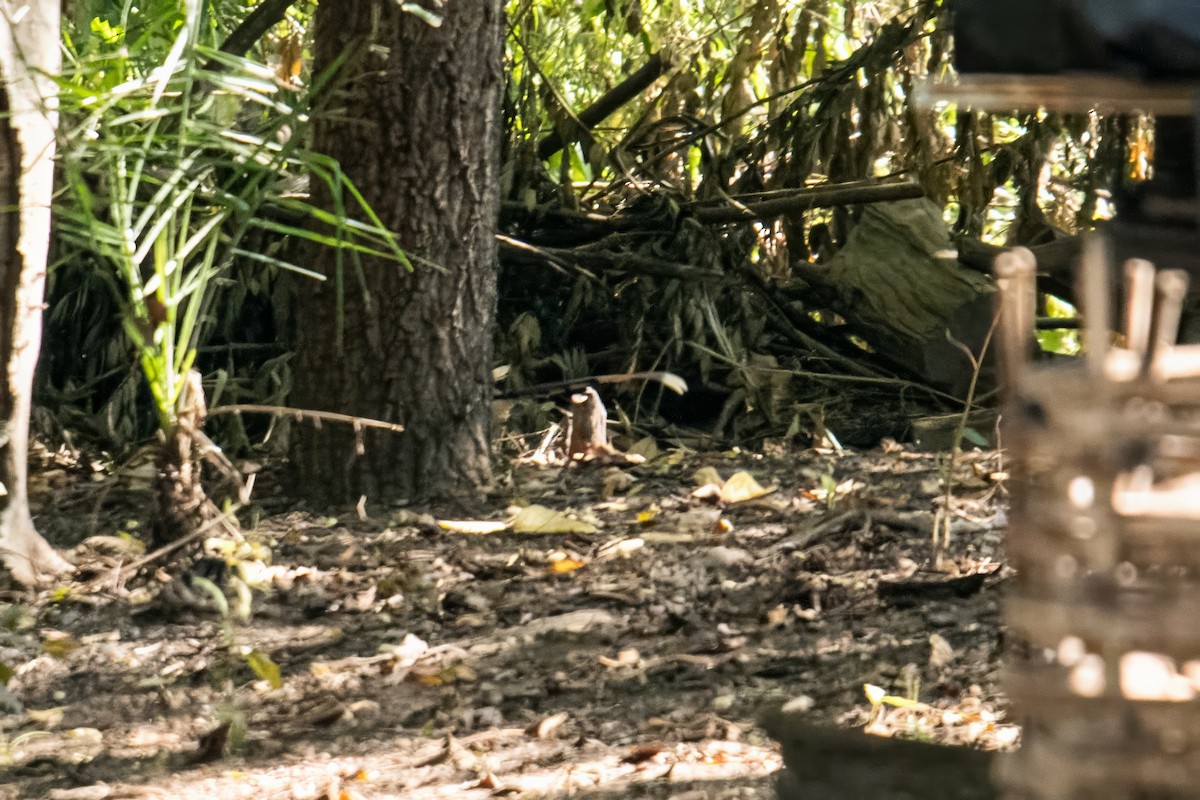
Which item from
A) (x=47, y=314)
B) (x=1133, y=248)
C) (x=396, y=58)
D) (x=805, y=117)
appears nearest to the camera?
(x=1133, y=248)

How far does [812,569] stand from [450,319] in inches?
55.2

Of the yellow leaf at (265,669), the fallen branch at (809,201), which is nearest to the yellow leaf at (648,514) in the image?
the yellow leaf at (265,669)

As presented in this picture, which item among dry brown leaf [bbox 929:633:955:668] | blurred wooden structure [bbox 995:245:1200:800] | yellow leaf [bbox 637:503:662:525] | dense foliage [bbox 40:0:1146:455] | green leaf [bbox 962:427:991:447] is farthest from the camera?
dense foliage [bbox 40:0:1146:455]

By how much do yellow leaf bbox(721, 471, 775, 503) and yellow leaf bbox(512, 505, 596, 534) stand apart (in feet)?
1.70

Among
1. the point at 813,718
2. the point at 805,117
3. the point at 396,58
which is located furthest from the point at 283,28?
the point at 813,718

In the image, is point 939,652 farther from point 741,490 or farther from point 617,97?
point 617,97

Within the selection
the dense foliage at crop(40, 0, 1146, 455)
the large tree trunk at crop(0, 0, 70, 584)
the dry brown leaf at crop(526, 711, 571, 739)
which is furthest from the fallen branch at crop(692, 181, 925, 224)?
the dry brown leaf at crop(526, 711, 571, 739)

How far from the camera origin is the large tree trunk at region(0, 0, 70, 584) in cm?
311

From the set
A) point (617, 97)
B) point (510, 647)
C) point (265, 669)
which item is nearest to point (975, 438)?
point (510, 647)

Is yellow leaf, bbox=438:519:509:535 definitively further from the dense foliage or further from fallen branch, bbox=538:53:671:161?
Answer: fallen branch, bbox=538:53:671:161

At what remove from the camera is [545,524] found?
4.18m

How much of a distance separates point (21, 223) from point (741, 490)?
7.44ft

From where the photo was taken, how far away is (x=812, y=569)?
143 inches

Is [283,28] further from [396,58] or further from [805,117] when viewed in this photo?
[396,58]
